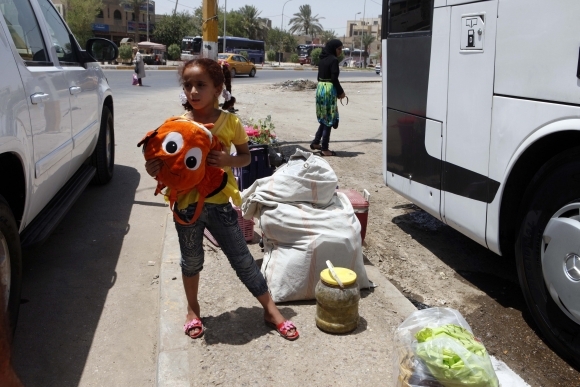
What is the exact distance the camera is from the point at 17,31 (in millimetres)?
3658

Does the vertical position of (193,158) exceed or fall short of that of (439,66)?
it falls short

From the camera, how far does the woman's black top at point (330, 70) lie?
880 cm

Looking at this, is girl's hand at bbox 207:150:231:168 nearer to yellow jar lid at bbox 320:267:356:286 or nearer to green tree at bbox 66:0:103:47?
yellow jar lid at bbox 320:267:356:286

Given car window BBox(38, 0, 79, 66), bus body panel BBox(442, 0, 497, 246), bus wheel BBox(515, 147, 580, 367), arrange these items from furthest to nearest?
1. car window BBox(38, 0, 79, 66)
2. bus body panel BBox(442, 0, 497, 246)
3. bus wheel BBox(515, 147, 580, 367)

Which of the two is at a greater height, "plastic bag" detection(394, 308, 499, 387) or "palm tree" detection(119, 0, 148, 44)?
"palm tree" detection(119, 0, 148, 44)

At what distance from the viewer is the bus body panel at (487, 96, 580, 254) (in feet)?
9.44

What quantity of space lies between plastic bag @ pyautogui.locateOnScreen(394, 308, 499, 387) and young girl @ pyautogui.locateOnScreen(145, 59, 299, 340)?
783mm

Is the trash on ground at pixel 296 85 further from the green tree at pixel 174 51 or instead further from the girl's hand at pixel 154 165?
the green tree at pixel 174 51

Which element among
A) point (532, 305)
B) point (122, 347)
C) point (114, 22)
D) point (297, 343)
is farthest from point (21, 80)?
point (114, 22)

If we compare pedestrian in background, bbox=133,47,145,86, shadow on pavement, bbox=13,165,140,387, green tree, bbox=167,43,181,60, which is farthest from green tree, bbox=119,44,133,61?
shadow on pavement, bbox=13,165,140,387

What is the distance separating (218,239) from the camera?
303cm

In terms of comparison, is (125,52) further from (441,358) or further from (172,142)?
(441,358)

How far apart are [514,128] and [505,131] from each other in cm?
9

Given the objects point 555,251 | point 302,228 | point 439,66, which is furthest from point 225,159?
point 439,66
